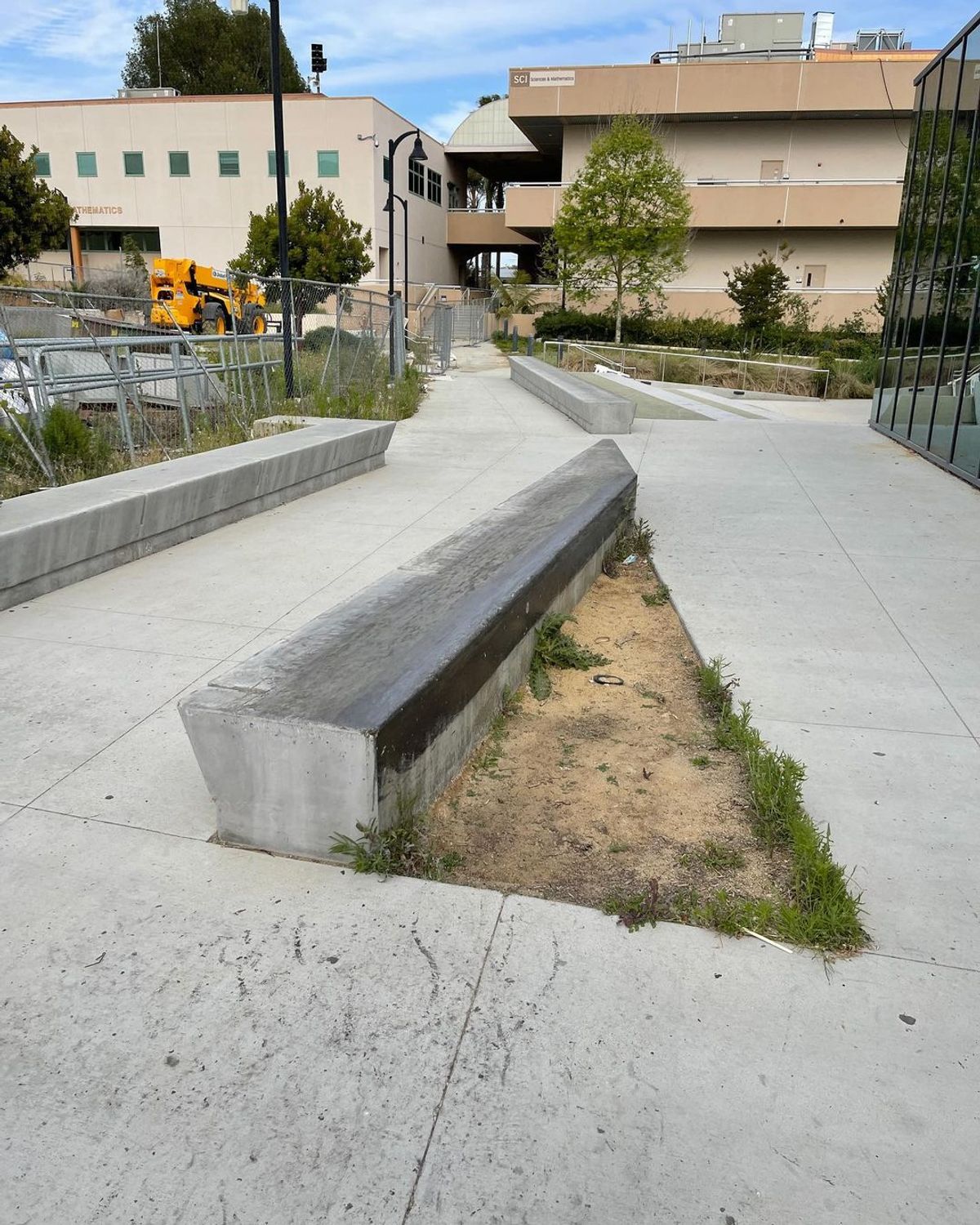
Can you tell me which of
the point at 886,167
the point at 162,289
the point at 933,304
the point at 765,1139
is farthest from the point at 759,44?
the point at 765,1139

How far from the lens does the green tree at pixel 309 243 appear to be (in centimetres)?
4034

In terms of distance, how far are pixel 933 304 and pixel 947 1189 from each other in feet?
43.3

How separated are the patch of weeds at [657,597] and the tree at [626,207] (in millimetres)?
33215

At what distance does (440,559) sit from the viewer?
217 inches

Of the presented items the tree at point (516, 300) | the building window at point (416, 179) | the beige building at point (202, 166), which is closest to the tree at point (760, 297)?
the tree at point (516, 300)

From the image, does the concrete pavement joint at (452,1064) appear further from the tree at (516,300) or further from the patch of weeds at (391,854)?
the tree at (516,300)

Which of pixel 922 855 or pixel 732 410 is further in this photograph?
pixel 732 410

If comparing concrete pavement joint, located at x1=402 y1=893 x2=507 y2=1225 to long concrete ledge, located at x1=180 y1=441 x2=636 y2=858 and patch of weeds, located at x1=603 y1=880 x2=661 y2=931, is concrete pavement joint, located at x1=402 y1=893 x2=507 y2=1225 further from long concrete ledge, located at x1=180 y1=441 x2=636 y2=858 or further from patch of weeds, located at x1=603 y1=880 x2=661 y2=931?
long concrete ledge, located at x1=180 y1=441 x2=636 y2=858

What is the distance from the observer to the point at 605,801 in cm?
398

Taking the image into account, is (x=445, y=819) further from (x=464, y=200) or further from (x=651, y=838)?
(x=464, y=200)

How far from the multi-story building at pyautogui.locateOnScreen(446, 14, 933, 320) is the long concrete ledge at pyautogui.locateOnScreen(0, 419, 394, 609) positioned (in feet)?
127

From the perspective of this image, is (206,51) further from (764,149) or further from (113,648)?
(113,648)

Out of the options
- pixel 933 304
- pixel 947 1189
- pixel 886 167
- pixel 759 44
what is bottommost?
pixel 947 1189

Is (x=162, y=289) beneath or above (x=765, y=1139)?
above
